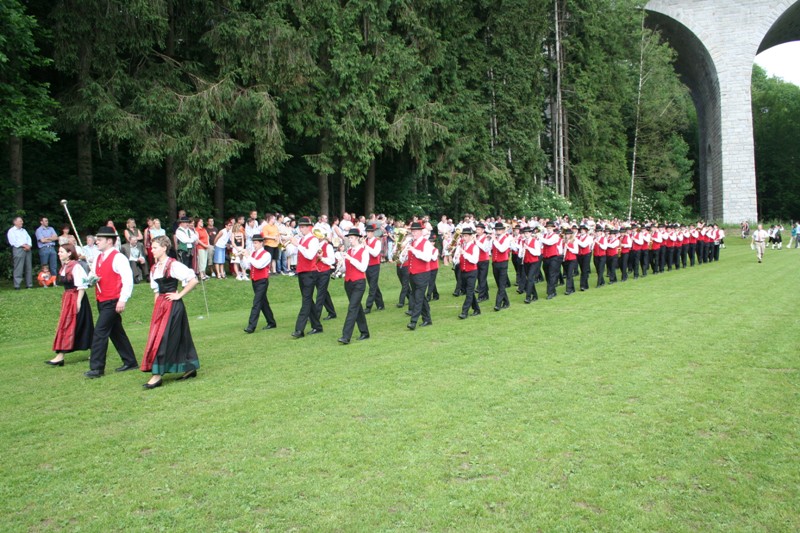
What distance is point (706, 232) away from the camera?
1117 inches

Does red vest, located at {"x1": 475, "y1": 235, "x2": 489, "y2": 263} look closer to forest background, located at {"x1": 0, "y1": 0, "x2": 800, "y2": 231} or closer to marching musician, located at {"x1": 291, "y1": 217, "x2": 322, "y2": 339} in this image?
marching musician, located at {"x1": 291, "y1": 217, "x2": 322, "y2": 339}


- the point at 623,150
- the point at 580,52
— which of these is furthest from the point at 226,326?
the point at 623,150

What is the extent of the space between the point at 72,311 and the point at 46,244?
857 cm

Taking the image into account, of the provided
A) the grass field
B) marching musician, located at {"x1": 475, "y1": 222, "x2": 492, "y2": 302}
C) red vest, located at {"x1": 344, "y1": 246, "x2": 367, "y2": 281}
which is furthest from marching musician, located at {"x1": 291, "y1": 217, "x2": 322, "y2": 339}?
marching musician, located at {"x1": 475, "y1": 222, "x2": 492, "y2": 302}

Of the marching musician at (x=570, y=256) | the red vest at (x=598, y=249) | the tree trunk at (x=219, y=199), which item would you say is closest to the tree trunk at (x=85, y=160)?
the tree trunk at (x=219, y=199)

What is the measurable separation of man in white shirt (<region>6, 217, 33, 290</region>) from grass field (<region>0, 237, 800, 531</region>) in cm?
644

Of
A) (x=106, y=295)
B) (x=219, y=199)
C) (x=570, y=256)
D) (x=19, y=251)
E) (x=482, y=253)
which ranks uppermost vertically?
(x=219, y=199)

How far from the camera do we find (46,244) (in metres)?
16.4

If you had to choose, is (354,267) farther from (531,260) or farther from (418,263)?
(531,260)

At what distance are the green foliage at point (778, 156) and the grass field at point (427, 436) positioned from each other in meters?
64.8

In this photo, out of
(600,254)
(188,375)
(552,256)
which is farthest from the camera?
(600,254)

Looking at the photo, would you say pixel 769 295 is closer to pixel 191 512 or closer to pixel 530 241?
pixel 530 241

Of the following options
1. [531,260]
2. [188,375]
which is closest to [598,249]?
[531,260]

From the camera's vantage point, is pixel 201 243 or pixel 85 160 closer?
pixel 201 243
